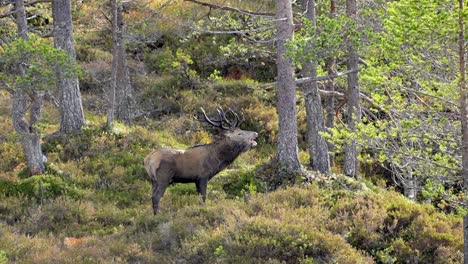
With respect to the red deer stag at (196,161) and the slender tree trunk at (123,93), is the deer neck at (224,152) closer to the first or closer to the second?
the red deer stag at (196,161)

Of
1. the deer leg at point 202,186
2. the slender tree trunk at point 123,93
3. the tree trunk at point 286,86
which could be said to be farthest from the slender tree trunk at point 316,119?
the slender tree trunk at point 123,93

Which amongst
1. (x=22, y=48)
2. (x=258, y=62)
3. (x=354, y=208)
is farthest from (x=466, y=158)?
(x=258, y=62)

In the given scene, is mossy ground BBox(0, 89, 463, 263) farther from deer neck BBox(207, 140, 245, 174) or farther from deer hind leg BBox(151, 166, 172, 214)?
deer neck BBox(207, 140, 245, 174)

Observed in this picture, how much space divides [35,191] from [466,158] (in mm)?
9731

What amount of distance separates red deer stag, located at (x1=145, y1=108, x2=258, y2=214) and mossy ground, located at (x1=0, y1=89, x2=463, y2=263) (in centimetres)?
51

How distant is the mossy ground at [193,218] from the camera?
36.3 ft

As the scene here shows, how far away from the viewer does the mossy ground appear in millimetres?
11055

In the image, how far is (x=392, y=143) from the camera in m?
11.1

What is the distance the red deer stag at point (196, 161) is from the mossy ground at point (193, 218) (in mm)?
512

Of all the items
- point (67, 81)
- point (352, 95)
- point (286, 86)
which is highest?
point (286, 86)

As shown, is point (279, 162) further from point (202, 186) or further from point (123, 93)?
point (123, 93)

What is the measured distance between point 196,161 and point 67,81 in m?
5.45

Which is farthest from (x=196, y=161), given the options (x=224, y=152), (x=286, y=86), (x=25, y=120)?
(x=25, y=120)

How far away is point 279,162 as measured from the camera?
15500mm
